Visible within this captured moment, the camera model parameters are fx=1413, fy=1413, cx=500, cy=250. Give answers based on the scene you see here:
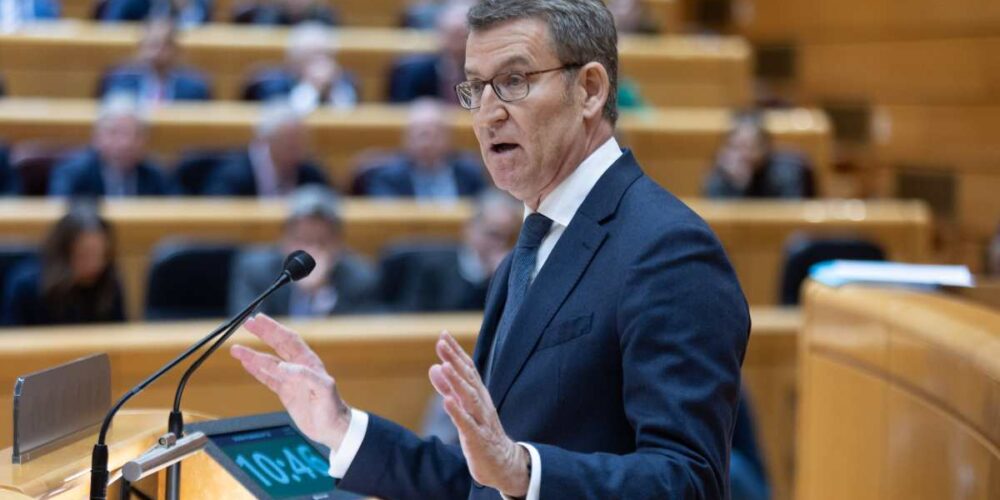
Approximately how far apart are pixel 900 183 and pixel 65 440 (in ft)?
25.7

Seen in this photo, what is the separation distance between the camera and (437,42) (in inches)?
284

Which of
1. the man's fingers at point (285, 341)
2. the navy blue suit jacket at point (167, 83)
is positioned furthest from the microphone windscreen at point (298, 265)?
the navy blue suit jacket at point (167, 83)

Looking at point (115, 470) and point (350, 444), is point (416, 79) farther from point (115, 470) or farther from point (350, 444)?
point (350, 444)

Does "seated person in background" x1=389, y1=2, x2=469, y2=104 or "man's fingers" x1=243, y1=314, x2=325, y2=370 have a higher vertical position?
"man's fingers" x1=243, y1=314, x2=325, y2=370

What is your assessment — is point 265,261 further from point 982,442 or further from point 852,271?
point 982,442

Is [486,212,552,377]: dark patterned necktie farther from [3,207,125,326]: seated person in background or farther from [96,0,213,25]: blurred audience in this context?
[96,0,213,25]: blurred audience

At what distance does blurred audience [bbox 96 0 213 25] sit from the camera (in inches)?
300

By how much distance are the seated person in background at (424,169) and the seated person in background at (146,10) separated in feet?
7.09

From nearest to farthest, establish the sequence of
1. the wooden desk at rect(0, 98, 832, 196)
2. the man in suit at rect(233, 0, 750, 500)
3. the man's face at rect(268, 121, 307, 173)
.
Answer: the man in suit at rect(233, 0, 750, 500) → the man's face at rect(268, 121, 307, 173) → the wooden desk at rect(0, 98, 832, 196)

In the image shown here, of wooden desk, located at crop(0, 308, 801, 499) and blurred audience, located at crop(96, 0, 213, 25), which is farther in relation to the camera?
blurred audience, located at crop(96, 0, 213, 25)

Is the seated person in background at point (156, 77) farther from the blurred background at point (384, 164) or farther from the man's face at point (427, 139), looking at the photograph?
the man's face at point (427, 139)

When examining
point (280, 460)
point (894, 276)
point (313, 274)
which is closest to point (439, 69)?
point (313, 274)

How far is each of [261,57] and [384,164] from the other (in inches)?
59.9

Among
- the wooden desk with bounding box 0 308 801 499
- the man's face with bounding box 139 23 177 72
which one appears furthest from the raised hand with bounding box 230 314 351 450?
the man's face with bounding box 139 23 177 72
